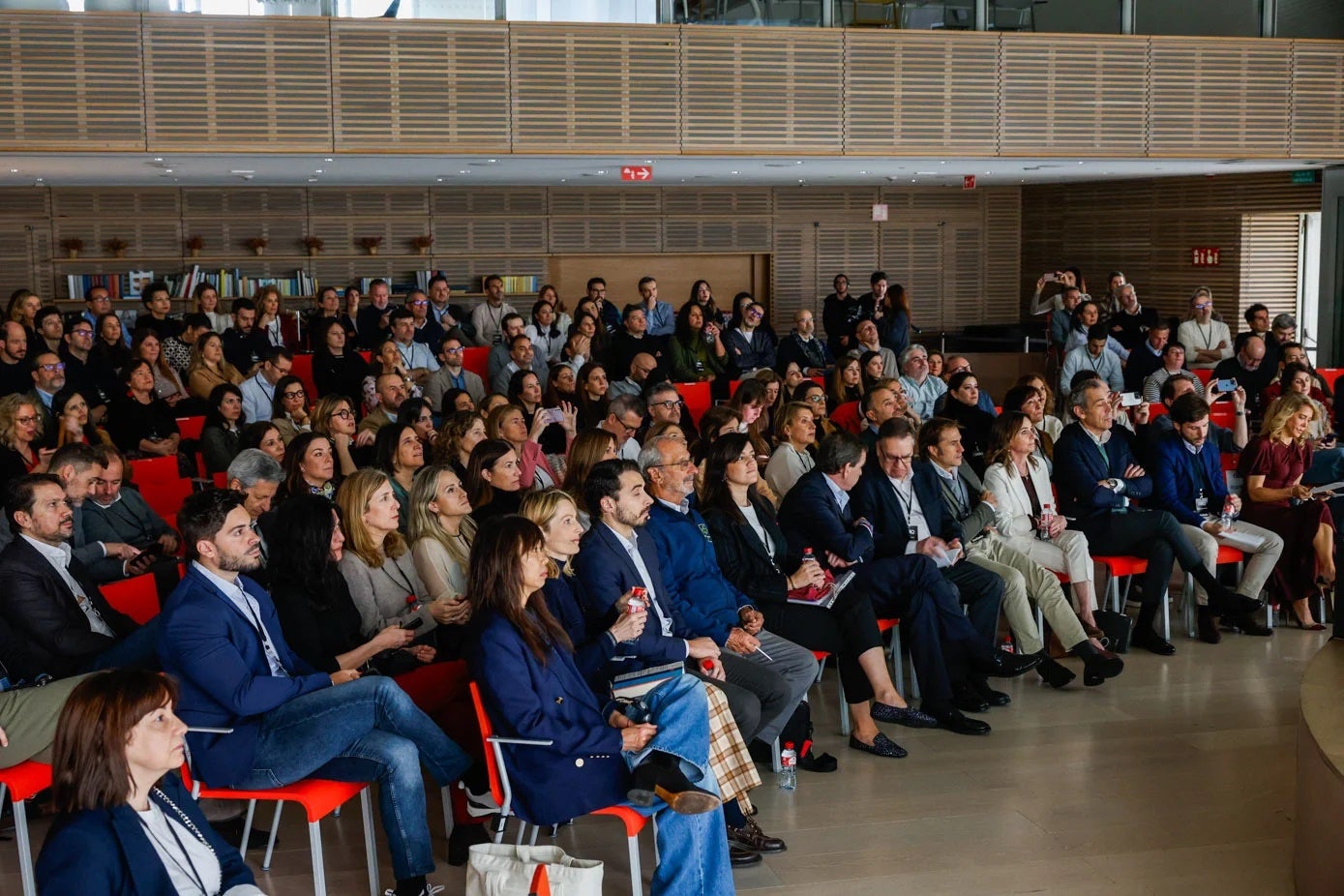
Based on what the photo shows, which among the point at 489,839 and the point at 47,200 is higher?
the point at 47,200

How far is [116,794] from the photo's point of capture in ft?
9.41

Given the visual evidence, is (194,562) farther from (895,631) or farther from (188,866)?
(895,631)

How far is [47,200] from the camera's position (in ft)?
45.6

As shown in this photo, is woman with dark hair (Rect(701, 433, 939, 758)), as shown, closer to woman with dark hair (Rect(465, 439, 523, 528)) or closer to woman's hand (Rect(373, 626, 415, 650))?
woman with dark hair (Rect(465, 439, 523, 528))

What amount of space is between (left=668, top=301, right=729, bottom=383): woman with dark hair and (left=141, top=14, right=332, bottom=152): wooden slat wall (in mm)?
3248

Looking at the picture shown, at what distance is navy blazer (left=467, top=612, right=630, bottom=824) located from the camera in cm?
400

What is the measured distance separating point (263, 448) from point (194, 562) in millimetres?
2752

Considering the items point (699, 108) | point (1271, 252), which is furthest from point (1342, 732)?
point (1271, 252)

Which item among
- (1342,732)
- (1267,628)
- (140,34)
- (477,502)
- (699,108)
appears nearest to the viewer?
(1342,732)

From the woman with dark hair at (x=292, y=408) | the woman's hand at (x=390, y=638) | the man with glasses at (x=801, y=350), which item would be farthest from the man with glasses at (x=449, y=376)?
the woman's hand at (x=390, y=638)

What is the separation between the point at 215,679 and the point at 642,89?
7205 millimetres

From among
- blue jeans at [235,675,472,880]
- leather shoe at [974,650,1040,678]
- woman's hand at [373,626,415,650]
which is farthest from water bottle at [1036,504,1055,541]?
blue jeans at [235,675,472,880]

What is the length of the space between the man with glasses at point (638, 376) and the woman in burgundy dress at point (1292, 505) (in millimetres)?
3938

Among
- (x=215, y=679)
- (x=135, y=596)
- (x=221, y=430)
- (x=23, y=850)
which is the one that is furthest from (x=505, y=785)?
(x=221, y=430)
